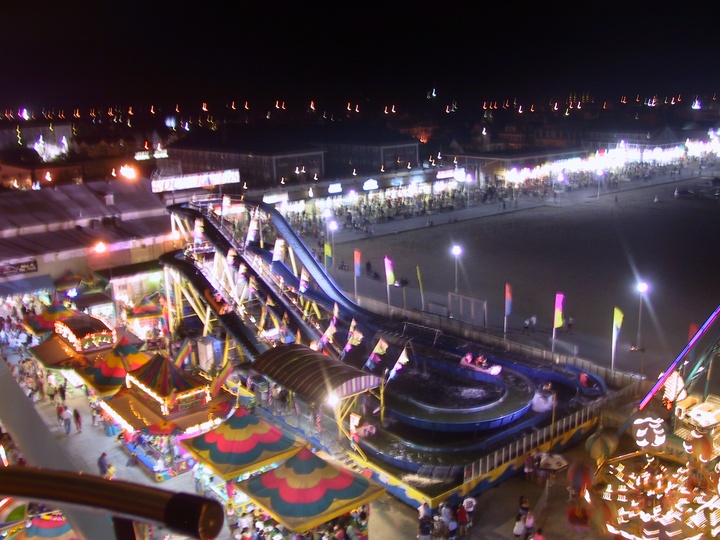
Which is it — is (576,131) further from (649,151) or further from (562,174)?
(562,174)

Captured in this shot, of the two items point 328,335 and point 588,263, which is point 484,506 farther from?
point 588,263

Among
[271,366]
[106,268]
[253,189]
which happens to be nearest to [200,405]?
[271,366]

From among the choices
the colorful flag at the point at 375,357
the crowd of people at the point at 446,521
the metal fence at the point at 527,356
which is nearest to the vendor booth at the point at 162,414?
the colorful flag at the point at 375,357

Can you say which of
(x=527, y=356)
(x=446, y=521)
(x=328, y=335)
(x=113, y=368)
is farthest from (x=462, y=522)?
(x=113, y=368)

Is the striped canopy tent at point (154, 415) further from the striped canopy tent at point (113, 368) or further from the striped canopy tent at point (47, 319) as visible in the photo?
the striped canopy tent at point (47, 319)

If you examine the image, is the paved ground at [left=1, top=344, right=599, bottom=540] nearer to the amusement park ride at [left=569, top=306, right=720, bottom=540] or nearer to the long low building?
the amusement park ride at [left=569, top=306, right=720, bottom=540]

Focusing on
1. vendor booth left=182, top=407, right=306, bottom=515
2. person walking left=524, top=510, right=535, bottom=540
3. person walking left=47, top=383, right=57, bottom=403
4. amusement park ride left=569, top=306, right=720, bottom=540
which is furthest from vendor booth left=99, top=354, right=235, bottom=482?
amusement park ride left=569, top=306, right=720, bottom=540
